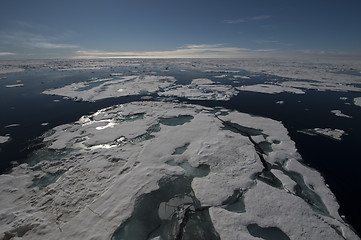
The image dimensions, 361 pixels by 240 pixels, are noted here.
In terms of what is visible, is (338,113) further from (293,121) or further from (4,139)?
(4,139)

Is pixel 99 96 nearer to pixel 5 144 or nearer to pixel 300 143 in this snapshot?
pixel 5 144

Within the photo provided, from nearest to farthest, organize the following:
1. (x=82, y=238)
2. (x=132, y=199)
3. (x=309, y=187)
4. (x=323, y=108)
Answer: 1. (x=82, y=238)
2. (x=132, y=199)
3. (x=309, y=187)
4. (x=323, y=108)

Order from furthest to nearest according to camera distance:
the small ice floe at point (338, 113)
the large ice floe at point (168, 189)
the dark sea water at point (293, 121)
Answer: the small ice floe at point (338, 113) → the dark sea water at point (293, 121) → the large ice floe at point (168, 189)

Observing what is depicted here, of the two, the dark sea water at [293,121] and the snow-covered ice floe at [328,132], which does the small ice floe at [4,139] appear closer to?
the dark sea water at [293,121]

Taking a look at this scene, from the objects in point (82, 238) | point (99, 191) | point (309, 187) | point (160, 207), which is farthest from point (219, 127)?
point (82, 238)

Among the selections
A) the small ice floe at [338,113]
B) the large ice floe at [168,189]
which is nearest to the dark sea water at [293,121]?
the small ice floe at [338,113]

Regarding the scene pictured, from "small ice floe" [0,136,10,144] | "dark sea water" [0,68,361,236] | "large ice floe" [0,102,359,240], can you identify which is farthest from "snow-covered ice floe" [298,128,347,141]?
"small ice floe" [0,136,10,144]

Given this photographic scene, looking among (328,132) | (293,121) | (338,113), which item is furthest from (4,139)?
(338,113)
